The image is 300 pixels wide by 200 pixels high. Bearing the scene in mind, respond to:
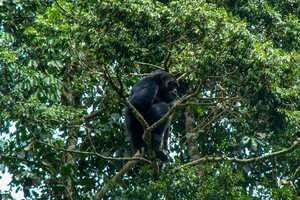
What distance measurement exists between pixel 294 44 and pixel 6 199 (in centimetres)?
453

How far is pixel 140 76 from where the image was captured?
28.5 ft

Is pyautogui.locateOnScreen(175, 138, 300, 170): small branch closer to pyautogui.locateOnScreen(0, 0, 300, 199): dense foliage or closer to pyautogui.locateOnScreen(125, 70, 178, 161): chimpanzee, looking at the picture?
pyautogui.locateOnScreen(0, 0, 300, 199): dense foliage

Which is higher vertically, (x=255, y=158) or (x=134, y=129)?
(x=134, y=129)

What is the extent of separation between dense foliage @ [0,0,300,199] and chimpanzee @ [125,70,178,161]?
16 cm

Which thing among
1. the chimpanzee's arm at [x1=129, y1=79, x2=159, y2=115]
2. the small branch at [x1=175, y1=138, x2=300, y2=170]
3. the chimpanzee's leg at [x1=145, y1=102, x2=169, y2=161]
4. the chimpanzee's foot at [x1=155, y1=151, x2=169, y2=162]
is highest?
the chimpanzee's arm at [x1=129, y1=79, x2=159, y2=115]

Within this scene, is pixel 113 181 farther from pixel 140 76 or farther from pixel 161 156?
pixel 140 76

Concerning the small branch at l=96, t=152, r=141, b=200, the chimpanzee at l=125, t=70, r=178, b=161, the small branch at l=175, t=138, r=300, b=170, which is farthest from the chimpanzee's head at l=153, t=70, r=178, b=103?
the small branch at l=175, t=138, r=300, b=170

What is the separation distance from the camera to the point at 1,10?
31.5 feet

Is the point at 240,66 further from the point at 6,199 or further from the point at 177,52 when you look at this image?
the point at 6,199

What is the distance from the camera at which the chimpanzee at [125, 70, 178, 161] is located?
8234 millimetres

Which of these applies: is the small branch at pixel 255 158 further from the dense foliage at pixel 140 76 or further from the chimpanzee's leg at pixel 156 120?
the chimpanzee's leg at pixel 156 120

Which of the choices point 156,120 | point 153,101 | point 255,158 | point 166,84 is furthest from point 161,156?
point 255,158

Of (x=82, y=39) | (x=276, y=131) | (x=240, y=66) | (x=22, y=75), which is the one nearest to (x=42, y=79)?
(x=22, y=75)

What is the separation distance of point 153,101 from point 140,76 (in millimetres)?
464
